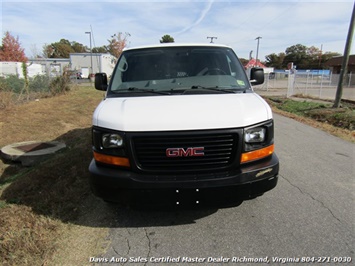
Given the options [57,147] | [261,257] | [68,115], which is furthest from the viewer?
[68,115]

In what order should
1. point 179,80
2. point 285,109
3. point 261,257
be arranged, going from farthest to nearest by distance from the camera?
point 285,109 → point 179,80 → point 261,257

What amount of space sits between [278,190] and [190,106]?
2.08 metres

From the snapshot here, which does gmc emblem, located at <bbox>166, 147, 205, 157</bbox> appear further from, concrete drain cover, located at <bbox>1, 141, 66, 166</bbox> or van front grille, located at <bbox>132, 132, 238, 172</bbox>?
concrete drain cover, located at <bbox>1, 141, 66, 166</bbox>

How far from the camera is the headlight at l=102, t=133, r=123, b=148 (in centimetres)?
271

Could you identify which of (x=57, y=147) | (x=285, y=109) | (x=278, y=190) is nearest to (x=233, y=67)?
(x=278, y=190)

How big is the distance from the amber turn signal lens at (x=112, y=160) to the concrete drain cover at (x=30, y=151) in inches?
132

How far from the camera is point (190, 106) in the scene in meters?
2.86

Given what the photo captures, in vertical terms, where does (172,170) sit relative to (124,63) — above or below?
below

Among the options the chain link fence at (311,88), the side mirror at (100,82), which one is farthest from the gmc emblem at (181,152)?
the chain link fence at (311,88)

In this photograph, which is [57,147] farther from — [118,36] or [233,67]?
[118,36]

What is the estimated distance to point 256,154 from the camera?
283cm

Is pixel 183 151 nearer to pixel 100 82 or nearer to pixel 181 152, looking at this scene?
pixel 181 152

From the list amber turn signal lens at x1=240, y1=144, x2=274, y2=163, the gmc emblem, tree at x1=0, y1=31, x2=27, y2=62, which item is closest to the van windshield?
amber turn signal lens at x1=240, y1=144, x2=274, y2=163

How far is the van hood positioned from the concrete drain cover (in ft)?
10.8
